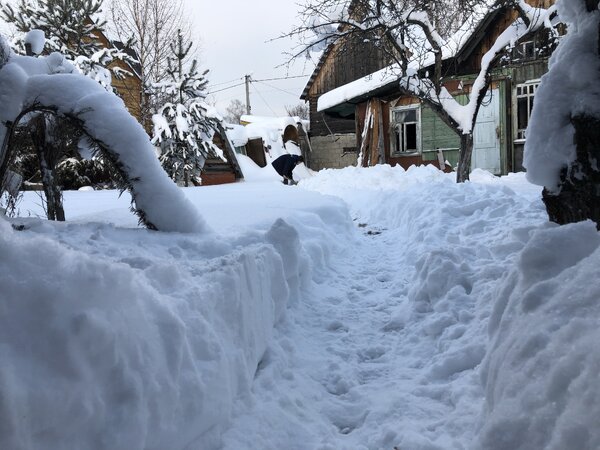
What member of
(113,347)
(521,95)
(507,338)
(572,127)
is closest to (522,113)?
(521,95)

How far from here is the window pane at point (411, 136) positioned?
50.3 feet

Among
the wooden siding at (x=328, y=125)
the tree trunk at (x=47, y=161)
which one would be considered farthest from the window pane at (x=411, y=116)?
the tree trunk at (x=47, y=161)

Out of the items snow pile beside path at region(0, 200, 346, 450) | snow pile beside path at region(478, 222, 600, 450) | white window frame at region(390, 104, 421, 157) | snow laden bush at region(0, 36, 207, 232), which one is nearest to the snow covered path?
snow pile beside path at region(0, 200, 346, 450)

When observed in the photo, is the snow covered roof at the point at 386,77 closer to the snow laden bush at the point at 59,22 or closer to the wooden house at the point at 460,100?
the wooden house at the point at 460,100

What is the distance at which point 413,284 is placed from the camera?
4.16 meters

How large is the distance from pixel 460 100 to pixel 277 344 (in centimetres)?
1266

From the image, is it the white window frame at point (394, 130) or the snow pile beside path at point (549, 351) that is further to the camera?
the white window frame at point (394, 130)

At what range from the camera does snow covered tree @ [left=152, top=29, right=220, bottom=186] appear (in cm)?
1285

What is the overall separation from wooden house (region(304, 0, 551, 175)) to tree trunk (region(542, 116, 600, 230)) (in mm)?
9592

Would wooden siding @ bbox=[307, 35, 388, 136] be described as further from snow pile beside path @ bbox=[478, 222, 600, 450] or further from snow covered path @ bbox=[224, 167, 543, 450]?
snow pile beside path @ bbox=[478, 222, 600, 450]

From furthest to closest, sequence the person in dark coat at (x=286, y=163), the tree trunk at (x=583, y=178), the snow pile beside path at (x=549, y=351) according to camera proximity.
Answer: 1. the person in dark coat at (x=286, y=163)
2. the tree trunk at (x=583, y=178)
3. the snow pile beside path at (x=549, y=351)

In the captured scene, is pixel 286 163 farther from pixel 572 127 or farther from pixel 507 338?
pixel 507 338

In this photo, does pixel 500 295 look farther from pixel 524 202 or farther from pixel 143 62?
pixel 143 62

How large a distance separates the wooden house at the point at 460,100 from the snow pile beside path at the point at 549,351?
34.8 ft
